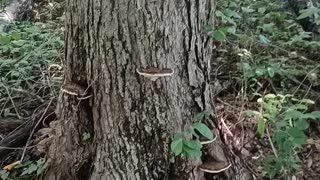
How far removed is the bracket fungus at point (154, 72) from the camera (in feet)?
5.82

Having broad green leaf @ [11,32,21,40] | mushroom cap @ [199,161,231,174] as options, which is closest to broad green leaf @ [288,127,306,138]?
mushroom cap @ [199,161,231,174]

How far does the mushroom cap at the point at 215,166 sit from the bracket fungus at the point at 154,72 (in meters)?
0.45

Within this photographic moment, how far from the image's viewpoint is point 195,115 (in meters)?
1.98

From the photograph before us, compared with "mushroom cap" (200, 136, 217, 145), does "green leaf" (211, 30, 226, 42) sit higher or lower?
higher

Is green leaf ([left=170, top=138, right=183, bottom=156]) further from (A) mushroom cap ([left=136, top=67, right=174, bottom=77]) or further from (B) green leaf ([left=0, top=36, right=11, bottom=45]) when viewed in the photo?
(B) green leaf ([left=0, top=36, right=11, bottom=45])

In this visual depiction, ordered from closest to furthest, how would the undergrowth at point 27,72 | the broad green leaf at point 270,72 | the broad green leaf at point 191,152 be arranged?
the broad green leaf at point 191,152
the broad green leaf at point 270,72
the undergrowth at point 27,72

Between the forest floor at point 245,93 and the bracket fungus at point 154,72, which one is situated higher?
the bracket fungus at point 154,72

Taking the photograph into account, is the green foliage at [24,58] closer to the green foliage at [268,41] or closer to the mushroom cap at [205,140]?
the green foliage at [268,41]

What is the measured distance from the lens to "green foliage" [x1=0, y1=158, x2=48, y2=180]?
223 cm

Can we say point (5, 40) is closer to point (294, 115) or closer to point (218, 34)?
point (218, 34)

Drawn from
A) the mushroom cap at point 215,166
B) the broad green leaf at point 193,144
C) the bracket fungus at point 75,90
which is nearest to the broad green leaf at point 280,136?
the mushroom cap at point 215,166

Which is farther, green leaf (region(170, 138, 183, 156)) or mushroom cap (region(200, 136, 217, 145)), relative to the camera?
mushroom cap (region(200, 136, 217, 145))

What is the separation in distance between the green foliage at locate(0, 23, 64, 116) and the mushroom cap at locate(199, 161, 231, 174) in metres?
1.45

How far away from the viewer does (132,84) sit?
6.08 feet
